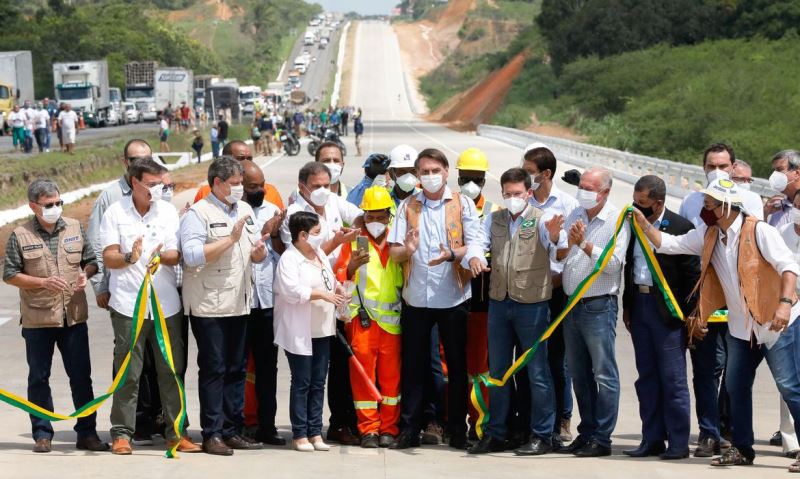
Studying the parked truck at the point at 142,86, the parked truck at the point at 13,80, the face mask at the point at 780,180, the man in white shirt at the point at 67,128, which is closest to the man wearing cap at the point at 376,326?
the face mask at the point at 780,180

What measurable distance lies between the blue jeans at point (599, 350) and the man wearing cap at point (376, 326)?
1273mm

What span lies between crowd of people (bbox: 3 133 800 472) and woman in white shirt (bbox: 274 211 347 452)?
0.01 metres

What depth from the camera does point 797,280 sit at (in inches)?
337

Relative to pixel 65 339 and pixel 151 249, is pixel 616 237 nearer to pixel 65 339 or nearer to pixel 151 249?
pixel 151 249

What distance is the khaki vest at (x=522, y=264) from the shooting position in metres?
8.77

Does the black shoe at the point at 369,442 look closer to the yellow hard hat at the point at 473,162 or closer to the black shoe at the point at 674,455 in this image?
the black shoe at the point at 674,455

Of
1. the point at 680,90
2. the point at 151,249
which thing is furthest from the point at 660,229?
the point at 680,90

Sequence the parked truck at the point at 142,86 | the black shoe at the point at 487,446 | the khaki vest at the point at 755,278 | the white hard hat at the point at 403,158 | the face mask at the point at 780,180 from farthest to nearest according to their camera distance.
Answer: the parked truck at the point at 142,86
the white hard hat at the point at 403,158
the face mask at the point at 780,180
the black shoe at the point at 487,446
the khaki vest at the point at 755,278

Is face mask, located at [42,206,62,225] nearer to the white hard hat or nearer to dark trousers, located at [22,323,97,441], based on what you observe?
dark trousers, located at [22,323,97,441]

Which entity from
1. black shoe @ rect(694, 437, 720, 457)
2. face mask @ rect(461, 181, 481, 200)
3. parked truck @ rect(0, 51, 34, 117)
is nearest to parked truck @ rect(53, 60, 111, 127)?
parked truck @ rect(0, 51, 34, 117)

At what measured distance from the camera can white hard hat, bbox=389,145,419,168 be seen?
9.82 metres

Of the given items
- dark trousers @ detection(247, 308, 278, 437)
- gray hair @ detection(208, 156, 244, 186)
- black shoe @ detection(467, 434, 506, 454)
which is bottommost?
black shoe @ detection(467, 434, 506, 454)

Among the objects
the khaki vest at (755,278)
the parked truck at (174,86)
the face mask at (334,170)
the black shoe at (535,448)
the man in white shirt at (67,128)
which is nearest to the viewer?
the khaki vest at (755,278)

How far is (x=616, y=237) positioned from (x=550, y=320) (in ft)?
2.76
